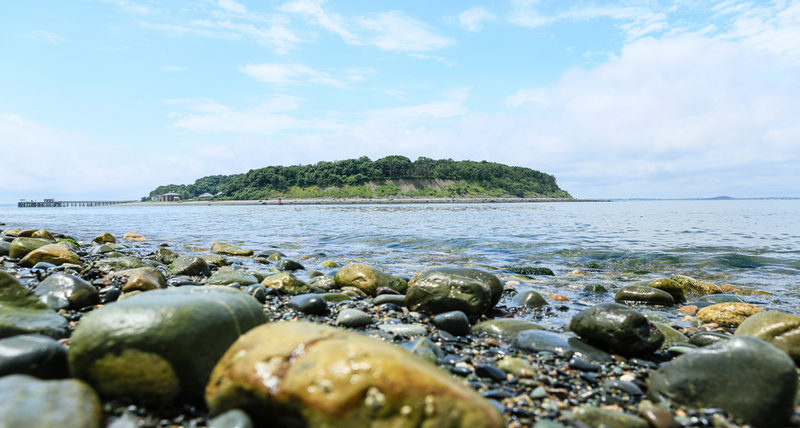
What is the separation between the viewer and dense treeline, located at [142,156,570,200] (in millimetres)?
142500

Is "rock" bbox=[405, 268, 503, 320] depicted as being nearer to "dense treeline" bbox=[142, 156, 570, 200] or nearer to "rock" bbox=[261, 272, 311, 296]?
"rock" bbox=[261, 272, 311, 296]

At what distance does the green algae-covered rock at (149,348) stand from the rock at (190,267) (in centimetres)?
624

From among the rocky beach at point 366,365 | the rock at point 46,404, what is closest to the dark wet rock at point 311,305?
the rocky beach at point 366,365

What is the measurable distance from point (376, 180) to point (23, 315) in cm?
14543

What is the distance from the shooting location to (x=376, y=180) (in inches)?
5851

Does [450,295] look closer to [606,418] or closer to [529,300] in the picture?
[529,300]

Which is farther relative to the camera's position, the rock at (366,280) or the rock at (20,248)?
the rock at (20,248)

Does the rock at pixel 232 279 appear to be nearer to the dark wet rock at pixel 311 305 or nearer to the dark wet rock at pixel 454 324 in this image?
the dark wet rock at pixel 311 305

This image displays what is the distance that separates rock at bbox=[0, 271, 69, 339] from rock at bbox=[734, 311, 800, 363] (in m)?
7.28

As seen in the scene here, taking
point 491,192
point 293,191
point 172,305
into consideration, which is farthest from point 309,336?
point 491,192

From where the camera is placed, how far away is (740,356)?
3465 mm

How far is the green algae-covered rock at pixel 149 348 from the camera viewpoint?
2992 millimetres

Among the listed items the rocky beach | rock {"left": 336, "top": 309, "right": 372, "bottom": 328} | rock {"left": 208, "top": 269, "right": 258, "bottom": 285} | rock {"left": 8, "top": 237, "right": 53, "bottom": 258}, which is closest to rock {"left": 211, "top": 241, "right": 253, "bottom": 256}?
rock {"left": 8, "top": 237, "right": 53, "bottom": 258}

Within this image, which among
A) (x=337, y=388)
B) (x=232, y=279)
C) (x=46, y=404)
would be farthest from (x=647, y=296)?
(x=46, y=404)
